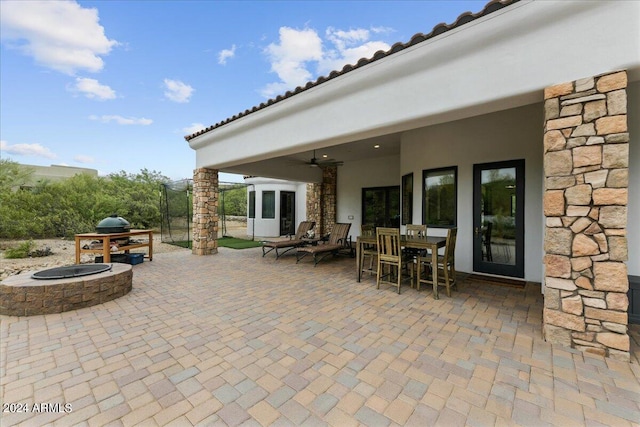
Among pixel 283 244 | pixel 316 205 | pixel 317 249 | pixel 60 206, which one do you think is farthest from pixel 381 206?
pixel 60 206

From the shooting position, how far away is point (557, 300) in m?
2.52

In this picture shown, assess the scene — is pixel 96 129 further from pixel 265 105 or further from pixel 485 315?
pixel 485 315

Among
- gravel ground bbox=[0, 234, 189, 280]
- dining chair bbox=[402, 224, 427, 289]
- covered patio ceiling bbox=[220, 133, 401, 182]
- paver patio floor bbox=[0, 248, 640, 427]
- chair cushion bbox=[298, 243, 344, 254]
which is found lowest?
paver patio floor bbox=[0, 248, 640, 427]

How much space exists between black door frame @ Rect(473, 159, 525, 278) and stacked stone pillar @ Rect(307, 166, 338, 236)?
6.60 metres

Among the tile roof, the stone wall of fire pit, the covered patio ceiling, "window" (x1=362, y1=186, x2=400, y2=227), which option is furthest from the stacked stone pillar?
the stone wall of fire pit

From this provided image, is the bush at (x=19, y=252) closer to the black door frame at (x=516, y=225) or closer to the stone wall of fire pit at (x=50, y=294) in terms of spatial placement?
the stone wall of fire pit at (x=50, y=294)

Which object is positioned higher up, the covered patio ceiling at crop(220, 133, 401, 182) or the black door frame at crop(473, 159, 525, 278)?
the covered patio ceiling at crop(220, 133, 401, 182)

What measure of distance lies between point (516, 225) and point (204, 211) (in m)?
7.96

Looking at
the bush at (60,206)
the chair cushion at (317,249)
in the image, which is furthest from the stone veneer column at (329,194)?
the bush at (60,206)

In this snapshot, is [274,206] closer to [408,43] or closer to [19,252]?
[19,252]

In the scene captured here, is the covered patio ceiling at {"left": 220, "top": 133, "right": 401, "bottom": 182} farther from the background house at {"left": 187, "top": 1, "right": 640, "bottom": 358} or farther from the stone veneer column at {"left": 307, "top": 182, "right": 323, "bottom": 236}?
the background house at {"left": 187, "top": 1, "right": 640, "bottom": 358}

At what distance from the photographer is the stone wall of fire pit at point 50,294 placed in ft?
10.7

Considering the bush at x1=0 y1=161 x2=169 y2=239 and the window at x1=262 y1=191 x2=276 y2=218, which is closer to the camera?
the bush at x1=0 y1=161 x2=169 y2=239

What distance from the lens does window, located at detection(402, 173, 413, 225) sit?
6.69 metres
